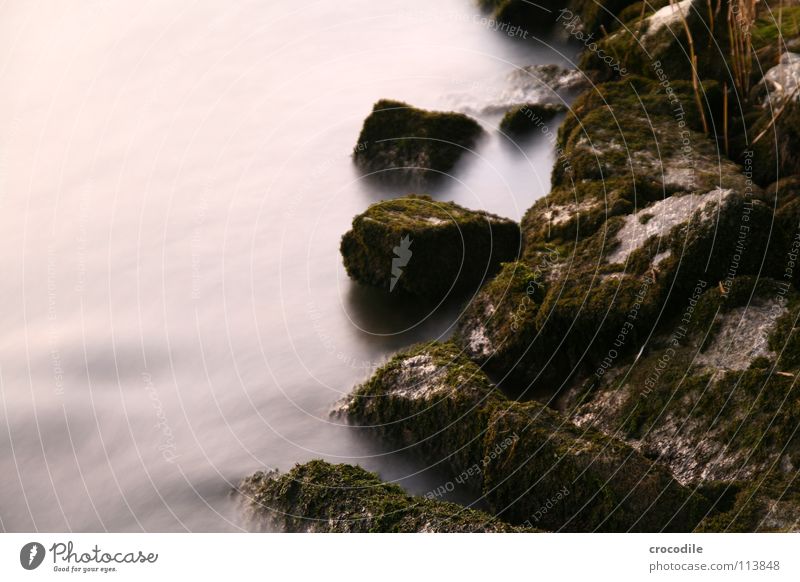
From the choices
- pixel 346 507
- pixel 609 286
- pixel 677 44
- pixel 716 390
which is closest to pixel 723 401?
pixel 716 390

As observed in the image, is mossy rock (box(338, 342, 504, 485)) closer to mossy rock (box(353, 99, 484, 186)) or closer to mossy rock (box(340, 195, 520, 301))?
mossy rock (box(340, 195, 520, 301))

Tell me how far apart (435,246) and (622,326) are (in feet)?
4.99

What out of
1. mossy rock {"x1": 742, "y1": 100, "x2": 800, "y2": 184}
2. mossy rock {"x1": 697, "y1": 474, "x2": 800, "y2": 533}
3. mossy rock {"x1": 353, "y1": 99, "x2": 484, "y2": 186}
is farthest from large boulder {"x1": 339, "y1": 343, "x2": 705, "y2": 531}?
mossy rock {"x1": 353, "y1": 99, "x2": 484, "y2": 186}

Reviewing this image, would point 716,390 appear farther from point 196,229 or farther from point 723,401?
point 196,229

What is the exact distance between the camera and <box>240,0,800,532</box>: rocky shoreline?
4773 mm

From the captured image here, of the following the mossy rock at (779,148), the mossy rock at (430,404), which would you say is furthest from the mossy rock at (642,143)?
the mossy rock at (430,404)

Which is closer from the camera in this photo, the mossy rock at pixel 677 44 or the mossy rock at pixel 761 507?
the mossy rock at pixel 761 507

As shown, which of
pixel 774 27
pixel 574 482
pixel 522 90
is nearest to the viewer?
pixel 574 482

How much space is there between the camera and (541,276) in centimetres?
604

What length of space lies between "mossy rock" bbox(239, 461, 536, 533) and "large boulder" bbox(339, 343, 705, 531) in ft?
0.78

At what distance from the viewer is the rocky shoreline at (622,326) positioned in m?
4.77

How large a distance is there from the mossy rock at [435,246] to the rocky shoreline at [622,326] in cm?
1

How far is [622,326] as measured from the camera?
18.0ft

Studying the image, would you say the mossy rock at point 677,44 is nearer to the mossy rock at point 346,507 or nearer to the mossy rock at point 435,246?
the mossy rock at point 435,246
